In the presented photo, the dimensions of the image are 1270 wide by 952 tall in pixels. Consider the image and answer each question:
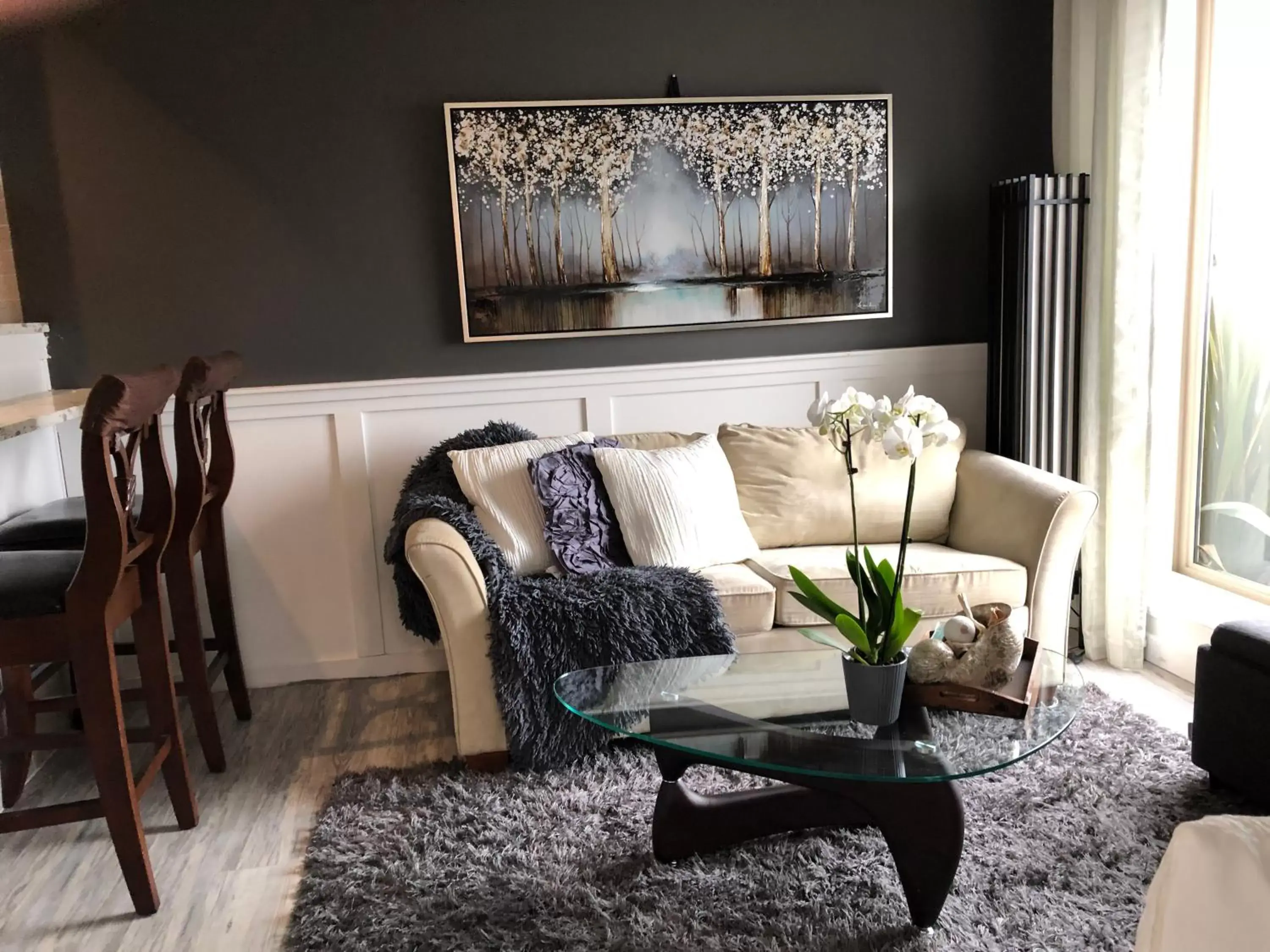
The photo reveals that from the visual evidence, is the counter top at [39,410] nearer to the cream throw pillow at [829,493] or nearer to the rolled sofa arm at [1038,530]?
the cream throw pillow at [829,493]

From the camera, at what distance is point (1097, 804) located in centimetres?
240

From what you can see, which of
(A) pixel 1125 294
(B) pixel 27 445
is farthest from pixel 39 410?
(A) pixel 1125 294

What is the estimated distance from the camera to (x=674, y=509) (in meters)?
2.99

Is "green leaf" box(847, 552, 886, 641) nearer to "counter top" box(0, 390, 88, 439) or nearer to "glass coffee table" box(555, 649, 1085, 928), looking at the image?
"glass coffee table" box(555, 649, 1085, 928)

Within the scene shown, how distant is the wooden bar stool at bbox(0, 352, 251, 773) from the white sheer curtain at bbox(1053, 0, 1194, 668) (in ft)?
8.92

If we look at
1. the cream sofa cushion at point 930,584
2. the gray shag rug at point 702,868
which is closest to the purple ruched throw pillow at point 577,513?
the cream sofa cushion at point 930,584

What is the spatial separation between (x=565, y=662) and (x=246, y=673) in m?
1.49

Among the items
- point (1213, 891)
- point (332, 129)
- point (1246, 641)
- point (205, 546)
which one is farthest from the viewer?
point (332, 129)

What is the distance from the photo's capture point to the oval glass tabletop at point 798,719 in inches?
70.3

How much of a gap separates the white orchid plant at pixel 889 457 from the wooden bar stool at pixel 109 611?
53.6 inches

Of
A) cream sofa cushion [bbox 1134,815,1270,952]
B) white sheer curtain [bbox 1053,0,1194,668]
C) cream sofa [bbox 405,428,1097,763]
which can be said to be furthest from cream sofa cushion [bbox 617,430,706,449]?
cream sofa cushion [bbox 1134,815,1270,952]

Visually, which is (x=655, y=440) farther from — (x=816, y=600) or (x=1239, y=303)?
(x=1239, y=303)

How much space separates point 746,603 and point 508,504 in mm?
765

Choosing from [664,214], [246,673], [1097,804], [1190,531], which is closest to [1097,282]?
[1190,531]
